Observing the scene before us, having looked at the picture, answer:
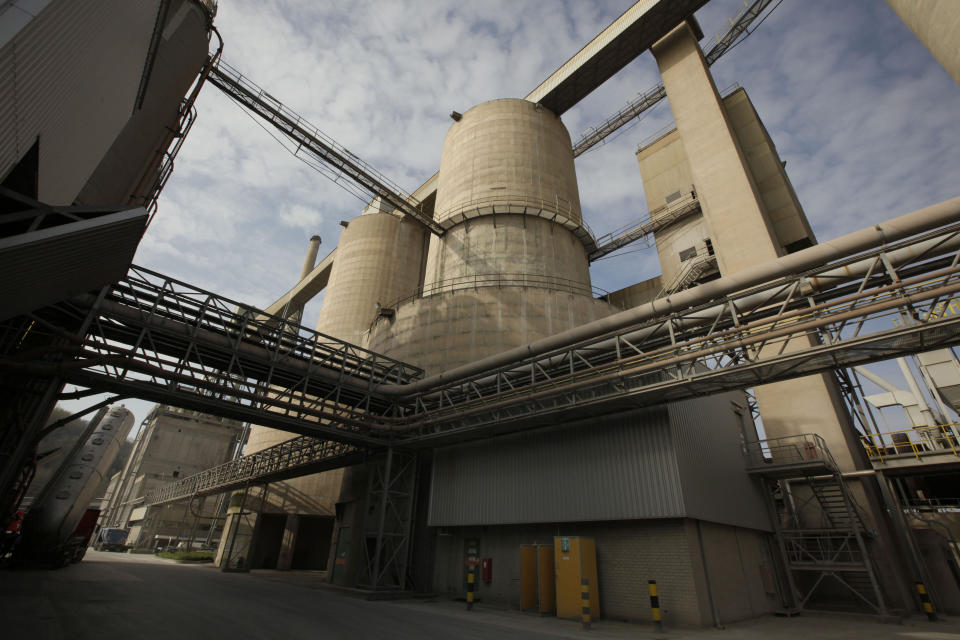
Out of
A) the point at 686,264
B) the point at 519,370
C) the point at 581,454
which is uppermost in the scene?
the point at 686,264

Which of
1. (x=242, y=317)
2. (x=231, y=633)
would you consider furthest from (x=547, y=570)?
(x=242, y=317)

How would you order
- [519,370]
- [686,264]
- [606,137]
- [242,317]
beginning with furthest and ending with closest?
[606,137]
[686,264]
[519,370]
[242,317]

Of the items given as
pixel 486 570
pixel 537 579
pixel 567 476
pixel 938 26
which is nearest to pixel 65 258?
pixel 567 476

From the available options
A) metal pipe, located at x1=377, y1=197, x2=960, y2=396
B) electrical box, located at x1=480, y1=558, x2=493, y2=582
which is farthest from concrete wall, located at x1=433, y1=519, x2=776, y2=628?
metal pipe, located at x1=377, y1=197, x2=960, y2=396

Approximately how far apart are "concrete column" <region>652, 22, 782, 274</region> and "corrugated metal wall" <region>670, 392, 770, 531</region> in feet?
27.6

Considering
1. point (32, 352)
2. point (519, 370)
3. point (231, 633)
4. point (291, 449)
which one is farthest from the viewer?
point (291, 449)

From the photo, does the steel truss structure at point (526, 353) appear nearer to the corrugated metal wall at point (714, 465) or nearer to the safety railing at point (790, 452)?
the corrugated metal wall at point (714, 465)

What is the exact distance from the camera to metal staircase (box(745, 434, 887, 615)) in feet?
47.4

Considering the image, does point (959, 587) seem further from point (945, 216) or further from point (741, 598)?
point (945, 216)

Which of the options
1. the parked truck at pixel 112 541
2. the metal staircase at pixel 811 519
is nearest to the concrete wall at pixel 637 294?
the metal staircase at pixel 811 519

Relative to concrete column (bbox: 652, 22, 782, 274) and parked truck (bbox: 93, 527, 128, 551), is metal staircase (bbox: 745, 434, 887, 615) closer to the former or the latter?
concrete column (bbox: 652, 22, 782, 274)

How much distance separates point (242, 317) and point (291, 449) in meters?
11.9

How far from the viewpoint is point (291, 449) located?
75.4ft

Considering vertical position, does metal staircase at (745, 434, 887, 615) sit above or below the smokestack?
below
